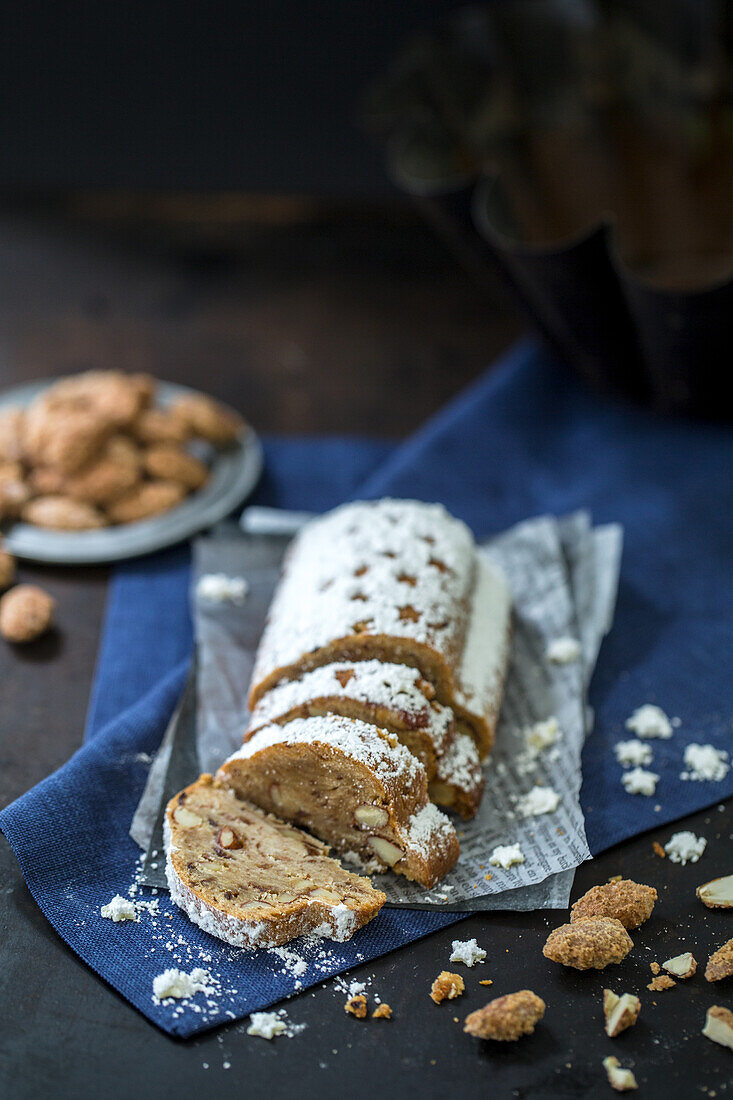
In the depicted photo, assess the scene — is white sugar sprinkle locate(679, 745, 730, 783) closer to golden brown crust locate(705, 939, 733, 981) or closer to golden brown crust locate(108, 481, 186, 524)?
golden brown crust locate(705, 939, 733, 981)

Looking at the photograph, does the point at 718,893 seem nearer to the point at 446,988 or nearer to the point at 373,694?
the point at 446,988

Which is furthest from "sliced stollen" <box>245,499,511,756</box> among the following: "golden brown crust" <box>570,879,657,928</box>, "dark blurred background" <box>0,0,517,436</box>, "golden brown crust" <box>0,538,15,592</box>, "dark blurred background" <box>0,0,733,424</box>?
"dark blurred background" <box>0,0,517,436</box>

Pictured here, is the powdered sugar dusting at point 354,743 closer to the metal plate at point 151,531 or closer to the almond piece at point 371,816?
the almond piece at point 371,816

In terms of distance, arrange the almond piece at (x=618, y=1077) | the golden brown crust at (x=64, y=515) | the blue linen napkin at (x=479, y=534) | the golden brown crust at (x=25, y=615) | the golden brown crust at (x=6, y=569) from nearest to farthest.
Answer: the almond piece at (x=618, y=1077) → the blue linen napkin at (x=479, y=534) → the golden brown crust at (x=25, y=615) → the golden brown crust at (x=6, y=569) → the golden brown crust at (x=64, y=515)

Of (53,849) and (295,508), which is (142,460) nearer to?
(295,508)

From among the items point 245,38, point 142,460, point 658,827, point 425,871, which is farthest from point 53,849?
point 245,38

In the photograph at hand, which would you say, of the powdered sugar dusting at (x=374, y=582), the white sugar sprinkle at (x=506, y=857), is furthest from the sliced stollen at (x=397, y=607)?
the white sugar sprinkle at (x=506, y=857)
